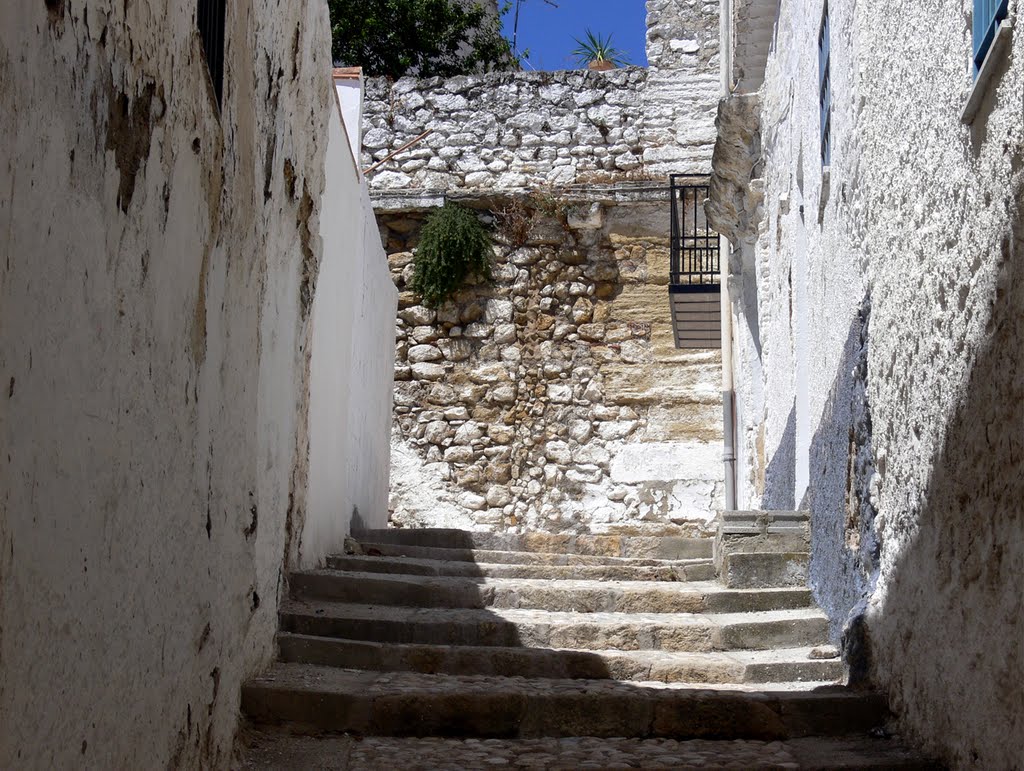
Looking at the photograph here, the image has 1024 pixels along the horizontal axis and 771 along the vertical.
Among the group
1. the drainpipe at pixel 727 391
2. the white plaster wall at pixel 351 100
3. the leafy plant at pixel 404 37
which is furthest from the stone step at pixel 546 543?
the leafy plant at pixel 404 37

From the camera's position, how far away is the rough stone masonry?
1235cm

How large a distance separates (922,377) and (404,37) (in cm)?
1272

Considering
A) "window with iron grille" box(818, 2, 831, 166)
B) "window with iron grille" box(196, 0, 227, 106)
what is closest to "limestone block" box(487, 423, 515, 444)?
"window with iron grille" box(818, 2, 831, 166)

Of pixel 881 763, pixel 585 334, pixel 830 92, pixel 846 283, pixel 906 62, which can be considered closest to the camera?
pixel 881 763

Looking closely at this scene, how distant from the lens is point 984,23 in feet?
9.87

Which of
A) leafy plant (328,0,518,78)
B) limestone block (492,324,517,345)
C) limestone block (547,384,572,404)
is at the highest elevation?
leafy plant (328,0,518,78)

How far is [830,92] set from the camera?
236 inches

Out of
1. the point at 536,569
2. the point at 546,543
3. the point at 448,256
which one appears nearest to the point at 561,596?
the point at 536,569

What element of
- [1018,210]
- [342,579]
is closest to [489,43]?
[342,579]

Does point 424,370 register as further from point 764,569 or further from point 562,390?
point 764,569

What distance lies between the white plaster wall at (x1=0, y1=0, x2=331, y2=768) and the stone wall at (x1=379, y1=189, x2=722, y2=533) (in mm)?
8042

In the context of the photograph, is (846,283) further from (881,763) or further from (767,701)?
(881,763)

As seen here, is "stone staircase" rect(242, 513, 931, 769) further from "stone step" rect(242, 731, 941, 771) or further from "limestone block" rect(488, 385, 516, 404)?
"limestone block" rect(488, 385, 516, 404)

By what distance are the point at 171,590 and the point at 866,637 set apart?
8.26 feet
